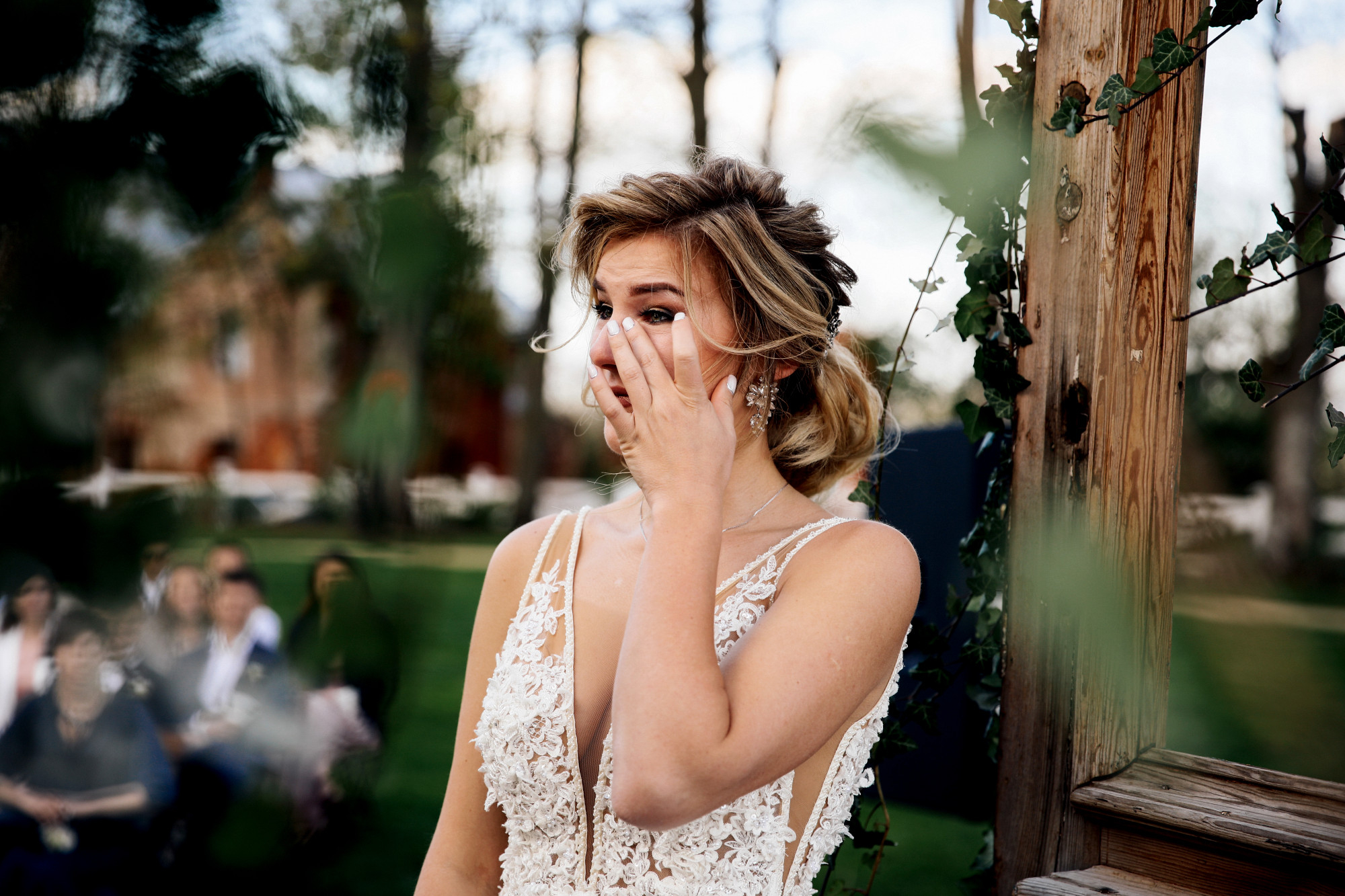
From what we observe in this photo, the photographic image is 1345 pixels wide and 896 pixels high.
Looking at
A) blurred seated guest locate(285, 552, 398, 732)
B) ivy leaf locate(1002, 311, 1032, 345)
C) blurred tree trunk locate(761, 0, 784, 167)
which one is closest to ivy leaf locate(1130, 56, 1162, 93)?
ivy leaf locate(1002, 311, 1032, 345)

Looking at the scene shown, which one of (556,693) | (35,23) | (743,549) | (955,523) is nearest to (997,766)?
(743,549)

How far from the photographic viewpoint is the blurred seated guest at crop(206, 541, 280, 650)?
1.16m

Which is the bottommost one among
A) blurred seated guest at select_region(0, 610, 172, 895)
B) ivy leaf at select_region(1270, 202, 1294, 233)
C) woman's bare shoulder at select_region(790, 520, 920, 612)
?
blurred seated guest at select_region(0, 610, 172, 895)

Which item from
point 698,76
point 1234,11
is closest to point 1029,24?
point 1234,11

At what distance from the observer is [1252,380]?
1336mm

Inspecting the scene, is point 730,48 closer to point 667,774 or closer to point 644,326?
point 644,326

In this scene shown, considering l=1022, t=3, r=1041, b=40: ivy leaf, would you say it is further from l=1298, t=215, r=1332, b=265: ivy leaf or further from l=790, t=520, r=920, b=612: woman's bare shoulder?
l=790, t=520, r=920, b=612: woman's bare shoulder

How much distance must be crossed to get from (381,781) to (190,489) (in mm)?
422

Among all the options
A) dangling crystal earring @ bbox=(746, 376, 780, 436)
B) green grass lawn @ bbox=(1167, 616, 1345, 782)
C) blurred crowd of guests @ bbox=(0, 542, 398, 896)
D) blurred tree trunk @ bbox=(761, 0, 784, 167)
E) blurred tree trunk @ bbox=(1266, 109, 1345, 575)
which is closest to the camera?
blurred crowd of guests @ bbox=(0, 542, 398, 896)

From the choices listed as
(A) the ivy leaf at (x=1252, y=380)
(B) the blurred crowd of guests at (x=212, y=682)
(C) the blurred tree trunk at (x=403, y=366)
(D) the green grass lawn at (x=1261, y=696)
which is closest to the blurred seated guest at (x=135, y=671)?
(B) the blurred crowd of guests at (x=212, y=682)

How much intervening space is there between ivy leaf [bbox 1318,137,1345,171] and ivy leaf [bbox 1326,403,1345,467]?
11.6 inches

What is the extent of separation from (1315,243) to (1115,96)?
332 millimetres

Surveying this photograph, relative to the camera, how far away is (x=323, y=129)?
3.94 feet

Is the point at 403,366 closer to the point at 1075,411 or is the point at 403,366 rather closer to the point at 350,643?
the point at 350,643
